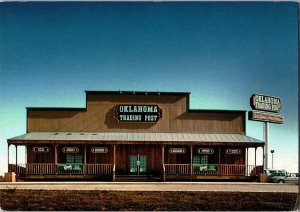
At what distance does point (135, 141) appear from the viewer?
34.3m

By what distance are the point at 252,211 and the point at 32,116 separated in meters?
23.1

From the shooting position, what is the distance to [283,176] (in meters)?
37.1

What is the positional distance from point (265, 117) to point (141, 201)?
22.5 m

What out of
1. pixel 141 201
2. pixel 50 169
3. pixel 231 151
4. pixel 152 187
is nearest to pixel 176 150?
pixel 231 151

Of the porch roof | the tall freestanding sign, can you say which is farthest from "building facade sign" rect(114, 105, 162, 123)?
the tall freestanding sign

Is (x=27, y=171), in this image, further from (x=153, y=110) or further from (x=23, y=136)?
(x=153, y=110)

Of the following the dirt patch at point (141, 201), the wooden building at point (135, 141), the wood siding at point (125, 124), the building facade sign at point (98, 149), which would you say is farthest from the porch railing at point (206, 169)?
the dirt patch at point (141, 201)

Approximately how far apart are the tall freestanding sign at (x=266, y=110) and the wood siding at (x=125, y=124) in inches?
108

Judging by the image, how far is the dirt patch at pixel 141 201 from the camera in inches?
789

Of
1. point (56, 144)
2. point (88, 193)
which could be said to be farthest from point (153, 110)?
point (88, 193)

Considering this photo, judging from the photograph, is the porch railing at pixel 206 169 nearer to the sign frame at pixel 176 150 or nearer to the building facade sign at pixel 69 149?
the sign frame at pixel 176 150

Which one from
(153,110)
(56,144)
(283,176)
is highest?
(153,110)

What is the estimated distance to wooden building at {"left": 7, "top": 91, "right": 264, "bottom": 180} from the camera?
34.7 meters

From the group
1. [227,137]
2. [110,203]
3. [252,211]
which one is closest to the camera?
[252,211]
